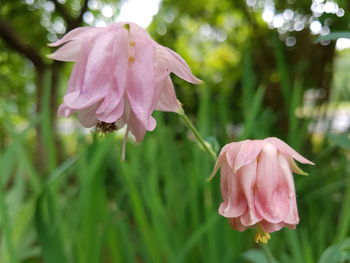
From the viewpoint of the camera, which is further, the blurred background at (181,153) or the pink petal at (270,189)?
the blurred background at (181,153)

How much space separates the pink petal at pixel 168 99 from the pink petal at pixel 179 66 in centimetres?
2

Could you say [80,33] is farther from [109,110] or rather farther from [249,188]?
[249,188]

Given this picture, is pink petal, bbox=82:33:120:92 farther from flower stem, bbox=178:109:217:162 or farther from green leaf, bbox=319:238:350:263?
green leaf, bbox=319:238:350:263

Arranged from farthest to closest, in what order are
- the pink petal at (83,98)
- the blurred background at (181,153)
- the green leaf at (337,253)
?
the blurred background at (181,153) → the green leaf at (337,253) → the pink petal at (83,98)

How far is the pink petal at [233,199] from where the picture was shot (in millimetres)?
504

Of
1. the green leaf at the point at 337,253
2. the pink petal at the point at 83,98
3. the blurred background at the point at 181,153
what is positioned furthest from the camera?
the blurred background at the point at 181,153

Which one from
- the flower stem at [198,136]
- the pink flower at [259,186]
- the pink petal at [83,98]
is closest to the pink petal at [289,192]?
the pink flower at [259,186]

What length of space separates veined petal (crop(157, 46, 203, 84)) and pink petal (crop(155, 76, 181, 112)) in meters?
0.02

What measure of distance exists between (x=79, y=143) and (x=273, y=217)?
82 cm

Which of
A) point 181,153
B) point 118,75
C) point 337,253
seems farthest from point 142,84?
point 181,153

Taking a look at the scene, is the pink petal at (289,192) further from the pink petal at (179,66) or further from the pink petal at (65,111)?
the pink petal at (65,111)

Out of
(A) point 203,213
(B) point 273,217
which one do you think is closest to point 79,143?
(A) point 203,213

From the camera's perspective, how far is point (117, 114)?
476 millimetres

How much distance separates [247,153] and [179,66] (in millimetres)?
123
